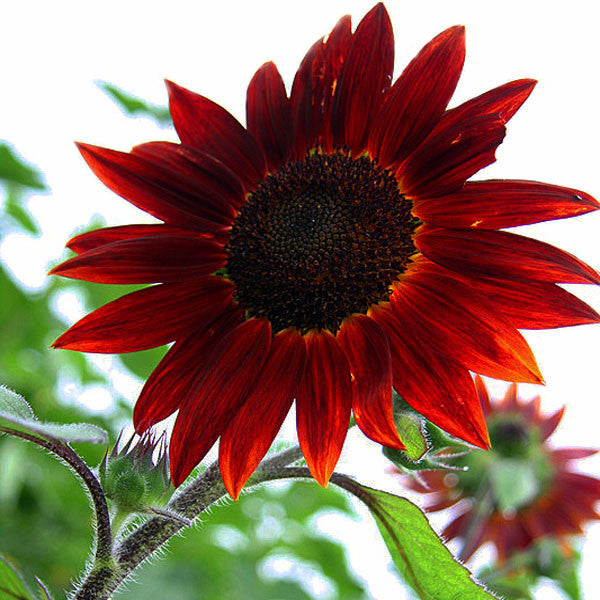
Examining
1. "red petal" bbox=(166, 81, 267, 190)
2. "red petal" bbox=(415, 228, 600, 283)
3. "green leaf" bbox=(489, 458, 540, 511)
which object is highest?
"red petal" bbox=(166, 81, 267, 190)

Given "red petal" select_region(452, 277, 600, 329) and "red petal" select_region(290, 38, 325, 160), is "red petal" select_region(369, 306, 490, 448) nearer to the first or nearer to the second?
"red petal" select_region(452, 277, 600, 329)

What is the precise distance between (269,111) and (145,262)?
0.97 ft

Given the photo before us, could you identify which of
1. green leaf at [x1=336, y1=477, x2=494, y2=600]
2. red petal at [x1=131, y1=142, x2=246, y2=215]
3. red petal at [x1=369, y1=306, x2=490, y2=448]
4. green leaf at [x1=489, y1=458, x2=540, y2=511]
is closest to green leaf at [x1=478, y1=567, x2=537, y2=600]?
green leaf at [x1=489, y1=458, x2=540, y2=511]

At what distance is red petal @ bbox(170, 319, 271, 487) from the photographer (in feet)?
3.07

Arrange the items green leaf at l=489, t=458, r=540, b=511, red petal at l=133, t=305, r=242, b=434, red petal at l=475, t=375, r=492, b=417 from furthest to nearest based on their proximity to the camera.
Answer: red petal at l=475, t=375, r=492, b=417, green leaf at l=489, t=458, r=540, b=511, red petal at l=133, t=305, r=242, b=434

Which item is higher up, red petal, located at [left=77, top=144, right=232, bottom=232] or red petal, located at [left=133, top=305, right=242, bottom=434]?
red petal, located at [left=77, top=144, right=232, bottom=232]

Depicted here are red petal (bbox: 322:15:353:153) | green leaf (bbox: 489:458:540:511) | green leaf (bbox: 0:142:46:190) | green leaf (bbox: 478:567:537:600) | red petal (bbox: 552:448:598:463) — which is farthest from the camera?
red petal (bbox: 552:448:598:463)

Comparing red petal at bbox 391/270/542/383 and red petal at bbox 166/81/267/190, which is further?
red petal at bbox 166/81/267/190

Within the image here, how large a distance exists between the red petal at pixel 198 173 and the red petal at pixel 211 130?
0.03 m

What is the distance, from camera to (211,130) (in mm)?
1113

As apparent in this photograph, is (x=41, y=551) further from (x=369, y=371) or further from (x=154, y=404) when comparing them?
(x=369, y=371)

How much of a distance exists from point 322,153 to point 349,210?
10 centimetres

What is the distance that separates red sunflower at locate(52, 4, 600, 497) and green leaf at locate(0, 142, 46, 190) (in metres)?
0.98

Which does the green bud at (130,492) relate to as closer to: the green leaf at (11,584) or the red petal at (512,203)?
the green leaf at (11,584)
